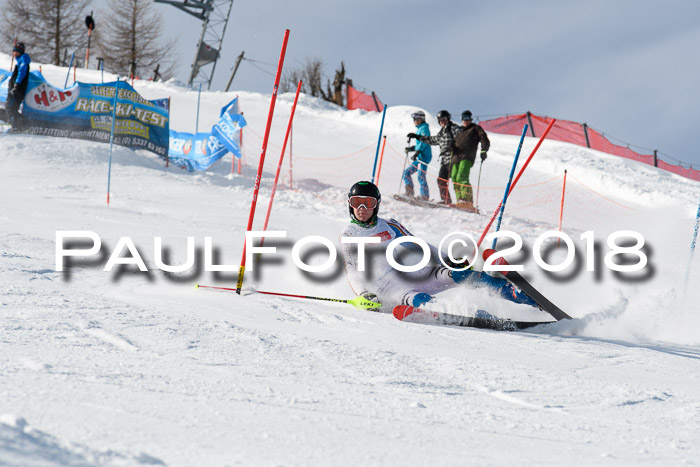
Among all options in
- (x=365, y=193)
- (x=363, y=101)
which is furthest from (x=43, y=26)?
(x=365, y=193)

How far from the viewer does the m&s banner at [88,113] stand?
1412 cm

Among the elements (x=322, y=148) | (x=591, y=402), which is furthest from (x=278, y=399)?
(x=322, y=148)

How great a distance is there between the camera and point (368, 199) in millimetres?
5441

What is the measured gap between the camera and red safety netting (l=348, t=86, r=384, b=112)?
30.1m

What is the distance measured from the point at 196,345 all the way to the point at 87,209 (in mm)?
7094

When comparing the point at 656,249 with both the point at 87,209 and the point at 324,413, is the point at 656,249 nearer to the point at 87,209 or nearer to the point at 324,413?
the point at 87,209

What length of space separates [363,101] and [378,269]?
25.9 meters

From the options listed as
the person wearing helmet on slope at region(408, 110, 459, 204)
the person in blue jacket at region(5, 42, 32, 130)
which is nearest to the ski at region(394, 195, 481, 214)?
the person wearing helmet on slope at region(408, 110, 459, 204)

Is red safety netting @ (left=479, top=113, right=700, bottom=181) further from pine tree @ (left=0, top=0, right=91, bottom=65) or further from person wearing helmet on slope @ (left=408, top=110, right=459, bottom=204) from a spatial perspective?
pine tree @ (left=0, top=0, right=91, bottom=65)

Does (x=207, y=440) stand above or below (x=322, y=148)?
below

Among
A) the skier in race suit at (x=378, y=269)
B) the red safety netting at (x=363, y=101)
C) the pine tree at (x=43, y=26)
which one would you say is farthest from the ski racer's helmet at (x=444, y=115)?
the pine tree at (x=43, y=26)

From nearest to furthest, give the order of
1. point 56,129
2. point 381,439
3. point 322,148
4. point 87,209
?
point 381,439, point 87,209, point 56,129, point 322,148

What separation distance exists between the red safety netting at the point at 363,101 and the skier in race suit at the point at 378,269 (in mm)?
24610

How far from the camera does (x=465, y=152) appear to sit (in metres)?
13.0
